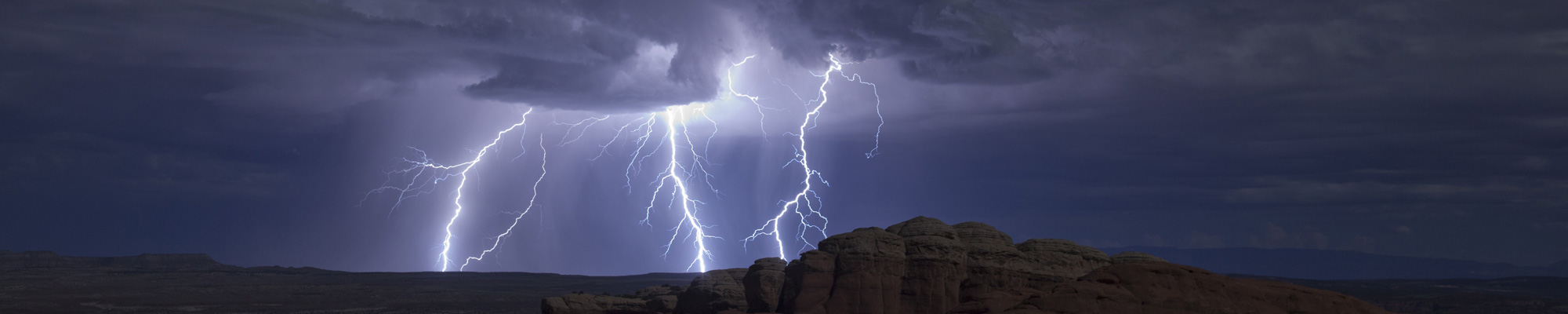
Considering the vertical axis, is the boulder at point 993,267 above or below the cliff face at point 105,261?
below

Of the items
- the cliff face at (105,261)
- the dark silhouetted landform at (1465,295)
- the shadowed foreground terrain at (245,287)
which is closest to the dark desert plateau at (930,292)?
the dark silhouetted landform at (1465,295)

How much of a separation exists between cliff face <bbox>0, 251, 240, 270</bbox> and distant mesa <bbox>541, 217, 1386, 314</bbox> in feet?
553

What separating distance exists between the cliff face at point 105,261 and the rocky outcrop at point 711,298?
166844 millimetres

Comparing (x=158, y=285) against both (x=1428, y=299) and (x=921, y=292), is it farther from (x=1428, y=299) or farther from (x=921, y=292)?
(x=1428, y=299)

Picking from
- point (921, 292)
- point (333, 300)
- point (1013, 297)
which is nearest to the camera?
point (1013, 297)

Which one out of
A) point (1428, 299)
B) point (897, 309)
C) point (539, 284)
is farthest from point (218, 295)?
point (1428, 299)

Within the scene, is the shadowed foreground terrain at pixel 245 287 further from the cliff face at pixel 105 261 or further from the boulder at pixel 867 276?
the boulder at pixel 867 276

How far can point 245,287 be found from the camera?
138 meters

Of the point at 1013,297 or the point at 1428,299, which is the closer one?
the point at 1013,297

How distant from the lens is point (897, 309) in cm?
4788

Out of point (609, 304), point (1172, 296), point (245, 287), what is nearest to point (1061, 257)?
point (1172, 296)

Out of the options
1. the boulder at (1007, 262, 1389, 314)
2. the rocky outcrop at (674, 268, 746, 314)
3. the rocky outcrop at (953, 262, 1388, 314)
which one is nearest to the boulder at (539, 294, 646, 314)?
the rocky outcrop at (674, 268, 746, 314)

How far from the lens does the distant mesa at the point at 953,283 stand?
34781 mm

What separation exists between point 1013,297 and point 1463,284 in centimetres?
17596
